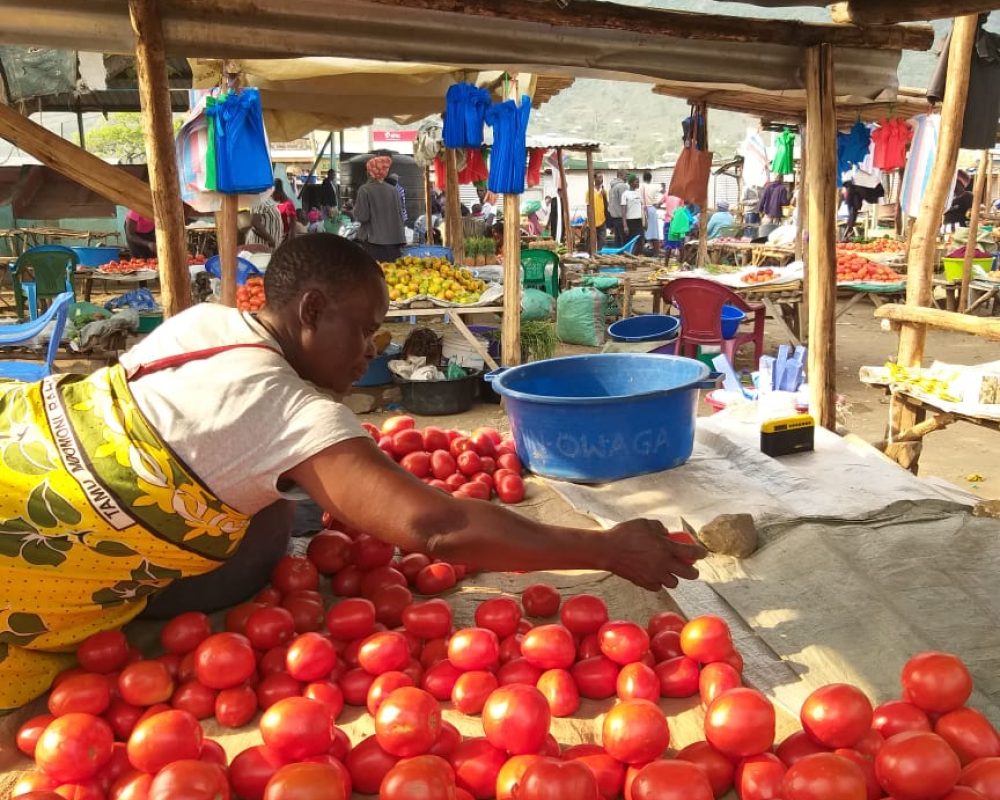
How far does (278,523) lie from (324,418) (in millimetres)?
880

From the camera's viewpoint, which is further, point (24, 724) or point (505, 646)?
point (505, 646)

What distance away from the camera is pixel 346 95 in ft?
26.6

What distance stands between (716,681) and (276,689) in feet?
3.49

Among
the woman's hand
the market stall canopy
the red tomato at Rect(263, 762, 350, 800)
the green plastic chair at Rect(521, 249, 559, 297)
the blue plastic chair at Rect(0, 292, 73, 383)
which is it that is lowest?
the red tomato at Rect(263, 762, 350, 800)

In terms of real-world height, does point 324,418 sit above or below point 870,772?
above

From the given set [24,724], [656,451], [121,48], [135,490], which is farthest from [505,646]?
[121,48]

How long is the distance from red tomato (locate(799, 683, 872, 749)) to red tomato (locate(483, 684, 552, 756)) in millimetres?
554

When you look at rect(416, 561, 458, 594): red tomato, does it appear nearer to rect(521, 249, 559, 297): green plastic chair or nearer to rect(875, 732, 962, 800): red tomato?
rect(875, 732, 962, 800): red tomato

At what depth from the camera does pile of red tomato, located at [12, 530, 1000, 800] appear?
5.13 ft

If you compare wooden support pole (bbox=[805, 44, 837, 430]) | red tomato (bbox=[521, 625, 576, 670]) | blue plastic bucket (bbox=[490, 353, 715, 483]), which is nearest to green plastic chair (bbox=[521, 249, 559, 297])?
wooden support pole (bbox=[805, 44, 837, 430])

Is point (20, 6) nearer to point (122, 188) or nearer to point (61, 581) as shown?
point (122, 188)

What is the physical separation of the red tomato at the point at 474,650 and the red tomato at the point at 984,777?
1024mm

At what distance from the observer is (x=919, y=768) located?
5.12 ft

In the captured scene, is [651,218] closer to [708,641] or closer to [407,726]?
[708,641]
